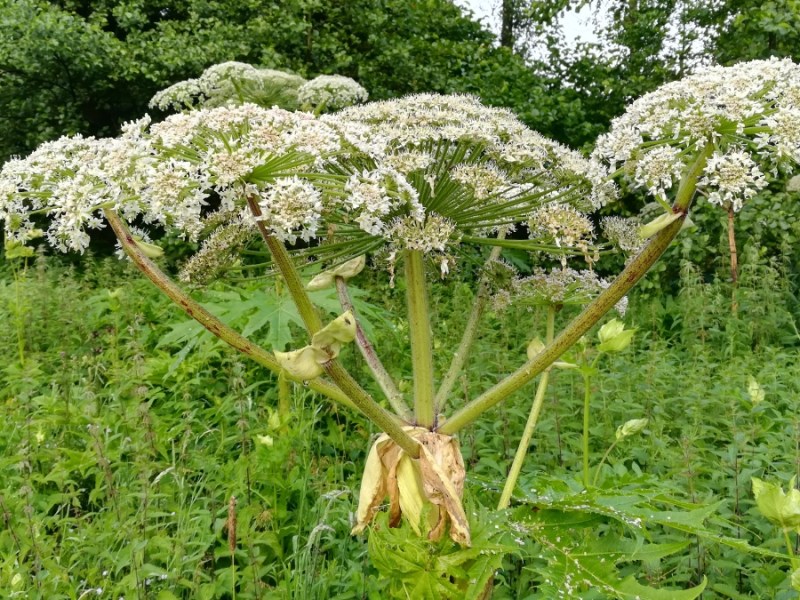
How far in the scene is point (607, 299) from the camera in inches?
61.4

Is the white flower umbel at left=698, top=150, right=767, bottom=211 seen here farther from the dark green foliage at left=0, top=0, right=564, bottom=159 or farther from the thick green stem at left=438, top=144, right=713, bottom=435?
the dark green foliage at left=0, top=0, right=564, bottom=159

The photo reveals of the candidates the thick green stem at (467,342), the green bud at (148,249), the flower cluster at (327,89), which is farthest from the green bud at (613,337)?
the flower cluster at (327,89)

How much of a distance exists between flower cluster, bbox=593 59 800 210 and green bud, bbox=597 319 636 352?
536 mm

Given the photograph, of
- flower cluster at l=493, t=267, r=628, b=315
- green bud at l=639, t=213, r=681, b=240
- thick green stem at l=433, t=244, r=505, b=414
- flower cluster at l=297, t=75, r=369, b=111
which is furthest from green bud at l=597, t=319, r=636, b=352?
flower cluster at l=297, t=75, r=369, b=111

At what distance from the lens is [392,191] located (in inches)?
60.8

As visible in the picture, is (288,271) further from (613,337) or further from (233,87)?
(233,87)

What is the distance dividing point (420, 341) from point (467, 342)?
0.26 metres

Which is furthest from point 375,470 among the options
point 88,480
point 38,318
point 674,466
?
point 38,318

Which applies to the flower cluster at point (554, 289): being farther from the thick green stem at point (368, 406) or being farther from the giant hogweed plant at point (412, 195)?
the thick green stem at point (368, 406)

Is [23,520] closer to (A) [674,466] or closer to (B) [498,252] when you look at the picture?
(B) [498,252]

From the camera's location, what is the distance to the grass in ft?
7.34

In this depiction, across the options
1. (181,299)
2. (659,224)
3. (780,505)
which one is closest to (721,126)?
(659,224)

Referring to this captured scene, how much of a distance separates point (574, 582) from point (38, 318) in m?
5.12

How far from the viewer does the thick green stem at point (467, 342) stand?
1.91 metres
